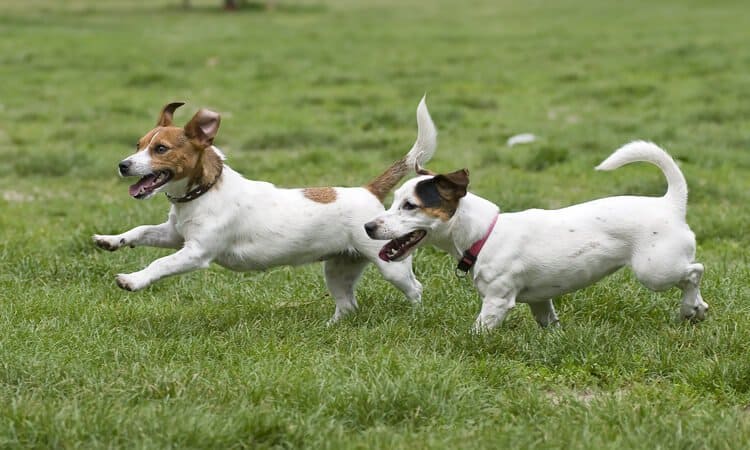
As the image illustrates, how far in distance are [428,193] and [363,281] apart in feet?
5.27

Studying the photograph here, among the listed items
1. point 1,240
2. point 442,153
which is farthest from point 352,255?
point 442,153

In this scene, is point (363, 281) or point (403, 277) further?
point (363, 281)

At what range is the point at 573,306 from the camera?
6453 mm

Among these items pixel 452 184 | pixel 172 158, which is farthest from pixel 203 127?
pixel 452 184

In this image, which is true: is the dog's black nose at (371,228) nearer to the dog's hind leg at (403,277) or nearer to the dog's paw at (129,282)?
the dog's hind leg at (403,277)

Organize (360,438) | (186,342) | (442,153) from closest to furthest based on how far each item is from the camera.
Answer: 1. (360,438)
2. (186,342)
3. (442,153)

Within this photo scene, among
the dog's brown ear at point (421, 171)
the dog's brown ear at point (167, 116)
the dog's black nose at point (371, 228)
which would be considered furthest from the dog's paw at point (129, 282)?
the dog's brown ear at point (421, 171)

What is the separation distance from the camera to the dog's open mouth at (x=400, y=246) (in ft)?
18.8

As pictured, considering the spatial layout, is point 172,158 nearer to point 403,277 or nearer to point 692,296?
point 403,277

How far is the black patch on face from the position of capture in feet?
18.4

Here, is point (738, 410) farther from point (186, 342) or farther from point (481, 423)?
point (186, 342)

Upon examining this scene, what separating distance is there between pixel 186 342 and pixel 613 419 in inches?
93.5

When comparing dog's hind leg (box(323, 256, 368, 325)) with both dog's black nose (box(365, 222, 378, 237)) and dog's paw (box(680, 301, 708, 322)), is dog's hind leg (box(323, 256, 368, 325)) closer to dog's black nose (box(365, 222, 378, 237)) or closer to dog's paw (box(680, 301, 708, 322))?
dog's black nose (box(365, 222, 378, 237))

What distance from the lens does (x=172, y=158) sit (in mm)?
5922
